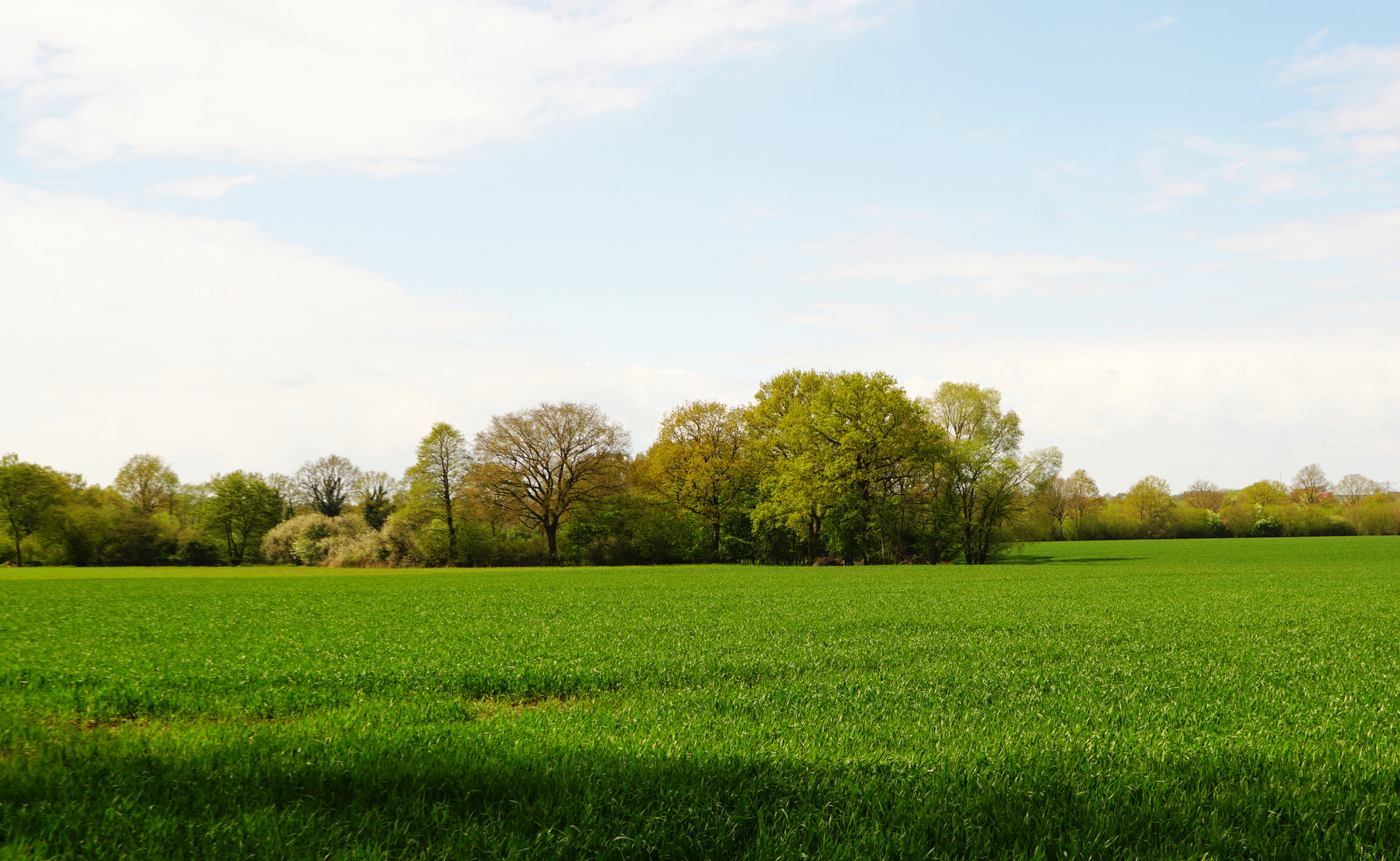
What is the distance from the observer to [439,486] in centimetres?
6838

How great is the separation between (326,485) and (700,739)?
3884 inches

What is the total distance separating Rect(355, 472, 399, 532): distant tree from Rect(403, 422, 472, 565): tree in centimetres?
1164

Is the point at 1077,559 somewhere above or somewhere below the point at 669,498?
below

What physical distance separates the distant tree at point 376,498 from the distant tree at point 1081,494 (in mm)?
100153

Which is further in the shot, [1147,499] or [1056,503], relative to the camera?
[1147,499]

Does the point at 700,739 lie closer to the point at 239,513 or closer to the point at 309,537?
the point at 309,537

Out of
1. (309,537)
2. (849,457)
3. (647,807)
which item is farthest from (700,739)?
(309,537)

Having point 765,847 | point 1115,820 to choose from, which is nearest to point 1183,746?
point 1115,820

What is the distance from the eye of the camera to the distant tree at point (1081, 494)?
407 ft

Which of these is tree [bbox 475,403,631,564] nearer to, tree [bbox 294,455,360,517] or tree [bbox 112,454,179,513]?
tree [bbox 294,455,360,517]

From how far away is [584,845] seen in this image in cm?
457

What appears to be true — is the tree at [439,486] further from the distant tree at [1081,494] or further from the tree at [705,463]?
the distant tree at [1081,494]

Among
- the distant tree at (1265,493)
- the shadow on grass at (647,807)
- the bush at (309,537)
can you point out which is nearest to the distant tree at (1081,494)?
the distant tree at (1265,493)

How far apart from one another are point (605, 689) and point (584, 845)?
600cm
